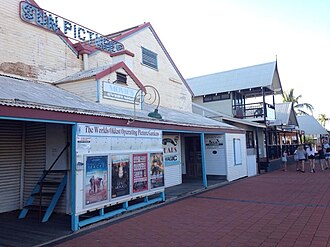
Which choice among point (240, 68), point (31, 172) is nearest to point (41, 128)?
point (31, 172)

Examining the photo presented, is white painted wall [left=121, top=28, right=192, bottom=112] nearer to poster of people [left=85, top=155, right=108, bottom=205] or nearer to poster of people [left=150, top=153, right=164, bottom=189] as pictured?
poster of people [left=150, top=153, right=164, bottom=189]

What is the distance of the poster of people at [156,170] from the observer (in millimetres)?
8914

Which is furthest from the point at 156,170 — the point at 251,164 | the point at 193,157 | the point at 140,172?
the point at 251,164

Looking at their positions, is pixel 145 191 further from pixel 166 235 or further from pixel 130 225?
pixel 166 235

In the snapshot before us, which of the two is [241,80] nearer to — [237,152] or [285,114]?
[285,114]

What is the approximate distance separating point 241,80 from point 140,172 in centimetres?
1633

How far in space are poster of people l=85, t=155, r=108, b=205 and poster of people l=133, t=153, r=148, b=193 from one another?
47.0 inches

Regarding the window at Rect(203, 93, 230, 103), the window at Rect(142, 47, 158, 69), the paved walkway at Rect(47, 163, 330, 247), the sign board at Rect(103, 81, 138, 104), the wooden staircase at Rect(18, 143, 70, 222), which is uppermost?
the window at Rect(142, 47, 158, 69)

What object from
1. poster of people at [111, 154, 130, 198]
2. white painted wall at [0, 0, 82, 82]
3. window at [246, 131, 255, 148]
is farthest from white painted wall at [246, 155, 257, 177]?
white painted wall at [0, 0, 82, 82]

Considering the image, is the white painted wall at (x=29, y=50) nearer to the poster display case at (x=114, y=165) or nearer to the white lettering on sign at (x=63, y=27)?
the white lettering on sign at (x=63, y=27)

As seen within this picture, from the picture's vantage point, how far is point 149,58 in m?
14.8

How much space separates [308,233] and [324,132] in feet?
109

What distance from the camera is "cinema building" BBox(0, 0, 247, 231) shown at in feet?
21.5

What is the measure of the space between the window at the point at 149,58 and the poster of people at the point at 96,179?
27.2ft
